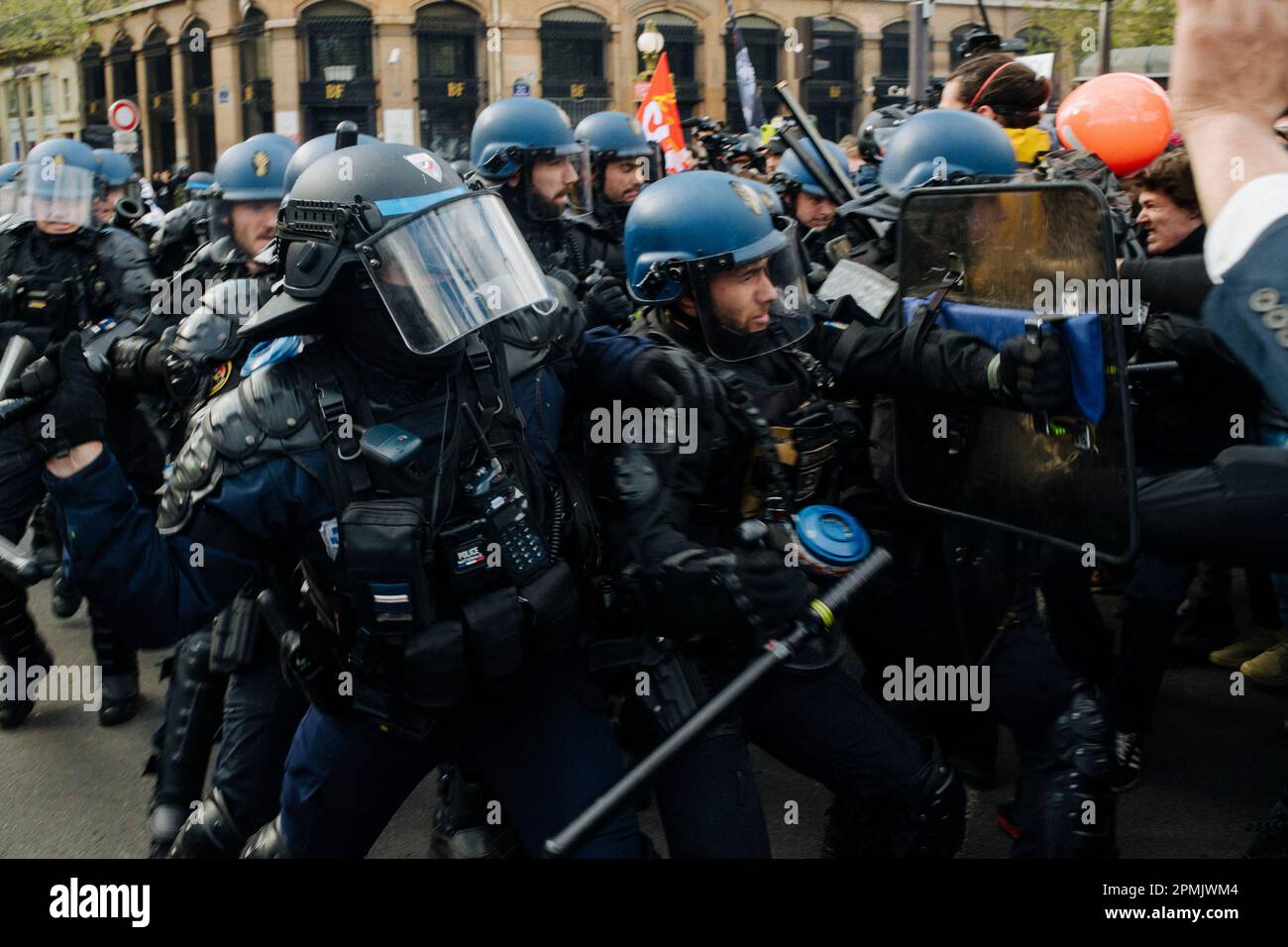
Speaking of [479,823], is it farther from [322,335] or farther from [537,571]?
[322,335]

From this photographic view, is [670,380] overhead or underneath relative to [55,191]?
underneath

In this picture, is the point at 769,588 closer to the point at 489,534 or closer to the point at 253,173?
the point at 489,534

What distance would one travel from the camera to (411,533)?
7.59ft

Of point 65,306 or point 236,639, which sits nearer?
point 236,639

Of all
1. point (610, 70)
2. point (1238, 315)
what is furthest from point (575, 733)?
point (610, 70)

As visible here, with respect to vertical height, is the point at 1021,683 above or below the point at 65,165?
below

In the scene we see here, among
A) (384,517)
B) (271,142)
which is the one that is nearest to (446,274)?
(384,517)

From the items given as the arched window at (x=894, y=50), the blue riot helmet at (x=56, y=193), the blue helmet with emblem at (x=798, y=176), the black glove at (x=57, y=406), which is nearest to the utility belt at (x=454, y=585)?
the black glove at (x=57, y=406)

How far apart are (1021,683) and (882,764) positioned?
496 mm

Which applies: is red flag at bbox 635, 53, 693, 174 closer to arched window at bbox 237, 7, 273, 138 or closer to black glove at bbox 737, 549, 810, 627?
black glove at bbox 737, 549, 810, 627

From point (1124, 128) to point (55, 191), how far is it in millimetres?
4431

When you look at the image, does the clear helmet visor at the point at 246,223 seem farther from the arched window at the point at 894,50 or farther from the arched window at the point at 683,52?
the arched window at the point at 894,50

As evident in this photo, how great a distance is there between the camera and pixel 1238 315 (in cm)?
113

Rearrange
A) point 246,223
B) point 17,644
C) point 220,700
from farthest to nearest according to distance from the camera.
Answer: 1. point 17,644
2. point 246,223
3. point 220,700
